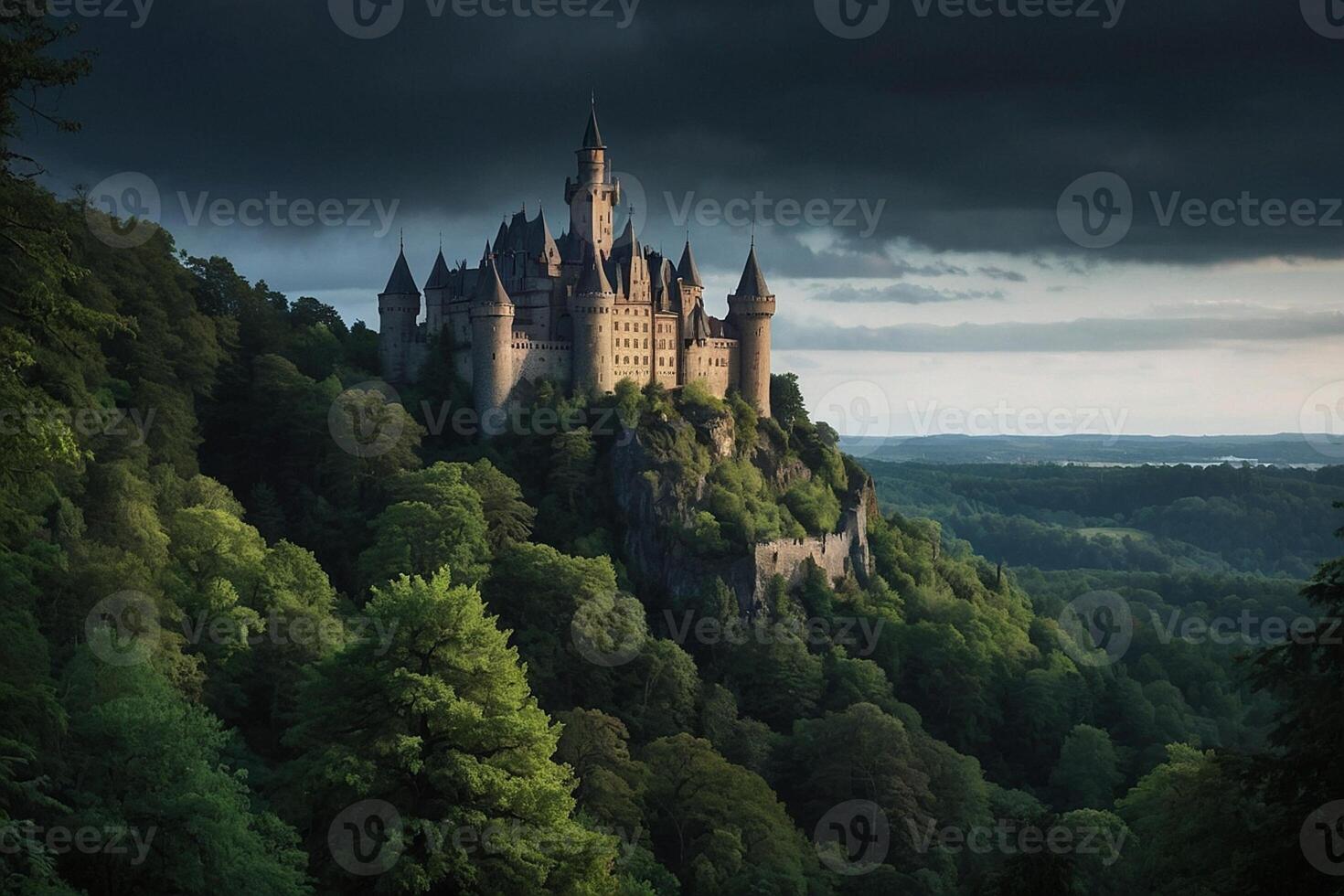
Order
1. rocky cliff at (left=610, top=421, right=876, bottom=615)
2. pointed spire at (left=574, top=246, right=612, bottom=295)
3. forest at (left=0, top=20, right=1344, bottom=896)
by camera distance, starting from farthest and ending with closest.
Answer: pointed spire at (left=574, top=246, right=612, bottom=295) < rocky cliff at (left=610, top=421, right=876, bottom=615) < forest at (left=0, top=20, right=1344, bottom=896)

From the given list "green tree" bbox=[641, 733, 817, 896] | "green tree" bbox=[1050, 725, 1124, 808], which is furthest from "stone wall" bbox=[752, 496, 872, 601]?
"green tree" bbox=[641, 733, 817, 896]

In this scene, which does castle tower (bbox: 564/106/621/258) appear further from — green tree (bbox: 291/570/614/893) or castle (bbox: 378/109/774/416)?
green tree (bbox: 291/570/614/893)

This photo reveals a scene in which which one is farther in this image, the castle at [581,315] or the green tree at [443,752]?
the castle at [581,315]

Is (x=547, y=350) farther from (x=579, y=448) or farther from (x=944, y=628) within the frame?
(x=944, y=628)

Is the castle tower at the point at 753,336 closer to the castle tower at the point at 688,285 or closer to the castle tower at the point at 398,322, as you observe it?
the castle tower at the point at 688,285

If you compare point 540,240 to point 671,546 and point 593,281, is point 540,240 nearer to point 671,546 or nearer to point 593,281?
point 593,281

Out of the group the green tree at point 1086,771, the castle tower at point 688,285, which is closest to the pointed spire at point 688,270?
the castle tower at point 688,285

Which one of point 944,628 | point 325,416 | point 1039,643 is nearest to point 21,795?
point 325,416
